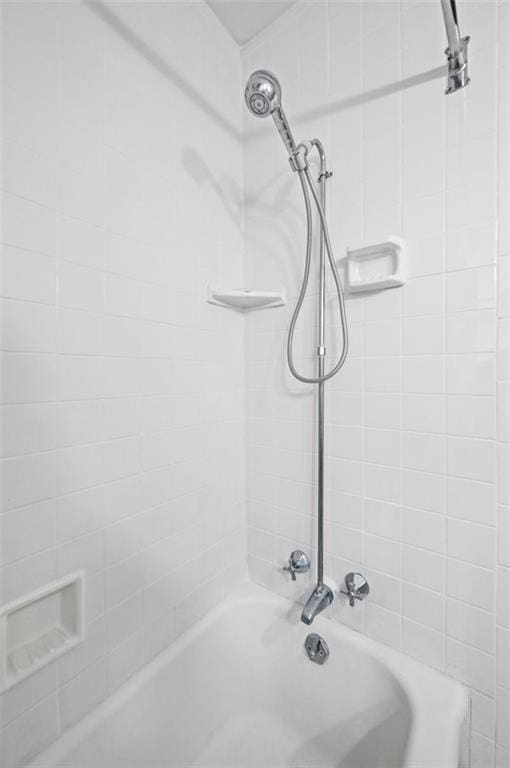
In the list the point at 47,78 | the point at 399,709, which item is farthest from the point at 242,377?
the point at 399,709

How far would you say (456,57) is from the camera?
0.89 m

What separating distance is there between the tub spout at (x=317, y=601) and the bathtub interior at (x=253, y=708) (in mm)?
143

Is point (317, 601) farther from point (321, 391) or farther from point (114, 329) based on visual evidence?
point (114, 329)

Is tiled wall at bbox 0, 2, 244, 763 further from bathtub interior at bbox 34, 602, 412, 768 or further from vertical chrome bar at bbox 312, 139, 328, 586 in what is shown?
vertical chrome bar at bbox 312, 139, 328, 586

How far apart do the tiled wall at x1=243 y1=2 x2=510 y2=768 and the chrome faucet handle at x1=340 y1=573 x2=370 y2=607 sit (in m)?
0.03

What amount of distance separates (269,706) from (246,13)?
2.40 m

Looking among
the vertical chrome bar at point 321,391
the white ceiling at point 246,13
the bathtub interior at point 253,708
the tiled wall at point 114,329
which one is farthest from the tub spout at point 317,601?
the white ceiling at point 246,13

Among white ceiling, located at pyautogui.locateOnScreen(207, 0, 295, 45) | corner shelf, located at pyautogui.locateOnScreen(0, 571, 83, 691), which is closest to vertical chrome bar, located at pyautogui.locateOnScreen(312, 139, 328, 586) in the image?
white ceiling, located at pyautogui.locateOnScreen(207, 0, 295, 45)

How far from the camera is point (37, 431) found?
30.5 inches

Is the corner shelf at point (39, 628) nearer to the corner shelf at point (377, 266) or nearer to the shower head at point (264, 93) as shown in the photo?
the corner shelf at point (377, 266)

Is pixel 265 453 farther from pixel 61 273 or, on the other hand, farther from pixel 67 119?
pixel 67 119

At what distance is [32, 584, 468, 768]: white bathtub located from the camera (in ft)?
2.80

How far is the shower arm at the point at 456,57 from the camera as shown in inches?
32.4

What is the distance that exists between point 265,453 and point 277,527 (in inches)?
10.9
